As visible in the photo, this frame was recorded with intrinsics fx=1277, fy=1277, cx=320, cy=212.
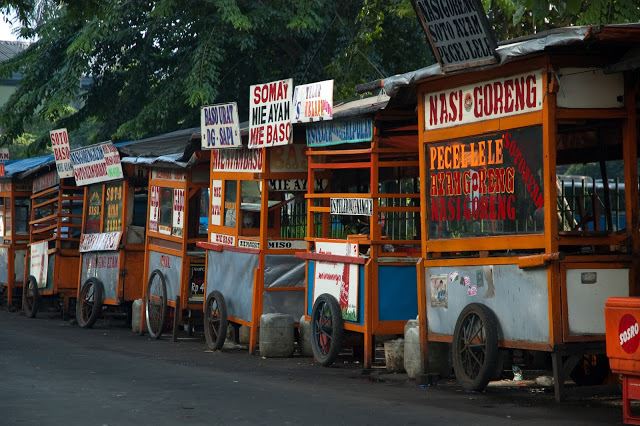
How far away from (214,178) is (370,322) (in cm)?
448

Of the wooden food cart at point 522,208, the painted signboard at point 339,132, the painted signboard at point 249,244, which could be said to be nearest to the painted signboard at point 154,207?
the painted signboard at point 249,244

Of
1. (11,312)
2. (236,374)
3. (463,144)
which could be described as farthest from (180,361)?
(11,312)

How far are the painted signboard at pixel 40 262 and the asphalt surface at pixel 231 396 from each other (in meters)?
6.68

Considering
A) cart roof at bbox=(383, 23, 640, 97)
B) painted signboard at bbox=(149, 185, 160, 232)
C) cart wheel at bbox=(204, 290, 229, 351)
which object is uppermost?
cart roof at bbox=(383, 23, 640, 97)

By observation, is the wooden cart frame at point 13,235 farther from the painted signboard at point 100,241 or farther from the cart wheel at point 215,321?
the cart wheel at point 215,321

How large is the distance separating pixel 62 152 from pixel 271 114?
7.65 meters

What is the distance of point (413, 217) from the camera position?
14.1m

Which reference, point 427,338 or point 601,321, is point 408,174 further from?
point 601,321

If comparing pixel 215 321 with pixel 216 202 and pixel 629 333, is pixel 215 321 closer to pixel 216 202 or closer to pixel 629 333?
pixel 216 202

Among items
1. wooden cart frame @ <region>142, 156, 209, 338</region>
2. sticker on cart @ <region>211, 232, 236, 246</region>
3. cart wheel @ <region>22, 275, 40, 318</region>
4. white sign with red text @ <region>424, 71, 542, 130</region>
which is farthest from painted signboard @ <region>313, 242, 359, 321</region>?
cart wheel @ <region>22, 275, 40, 318</region>

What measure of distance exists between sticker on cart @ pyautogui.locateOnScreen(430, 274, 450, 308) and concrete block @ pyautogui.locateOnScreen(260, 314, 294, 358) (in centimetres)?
339

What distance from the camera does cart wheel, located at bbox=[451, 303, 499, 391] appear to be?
10.6 meters

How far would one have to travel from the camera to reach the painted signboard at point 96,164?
64.5 feet

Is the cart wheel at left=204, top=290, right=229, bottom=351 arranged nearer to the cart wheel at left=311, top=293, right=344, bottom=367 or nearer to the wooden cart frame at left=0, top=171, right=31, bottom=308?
the cart wheel at left=311, top=293, right=344, bottom=367
